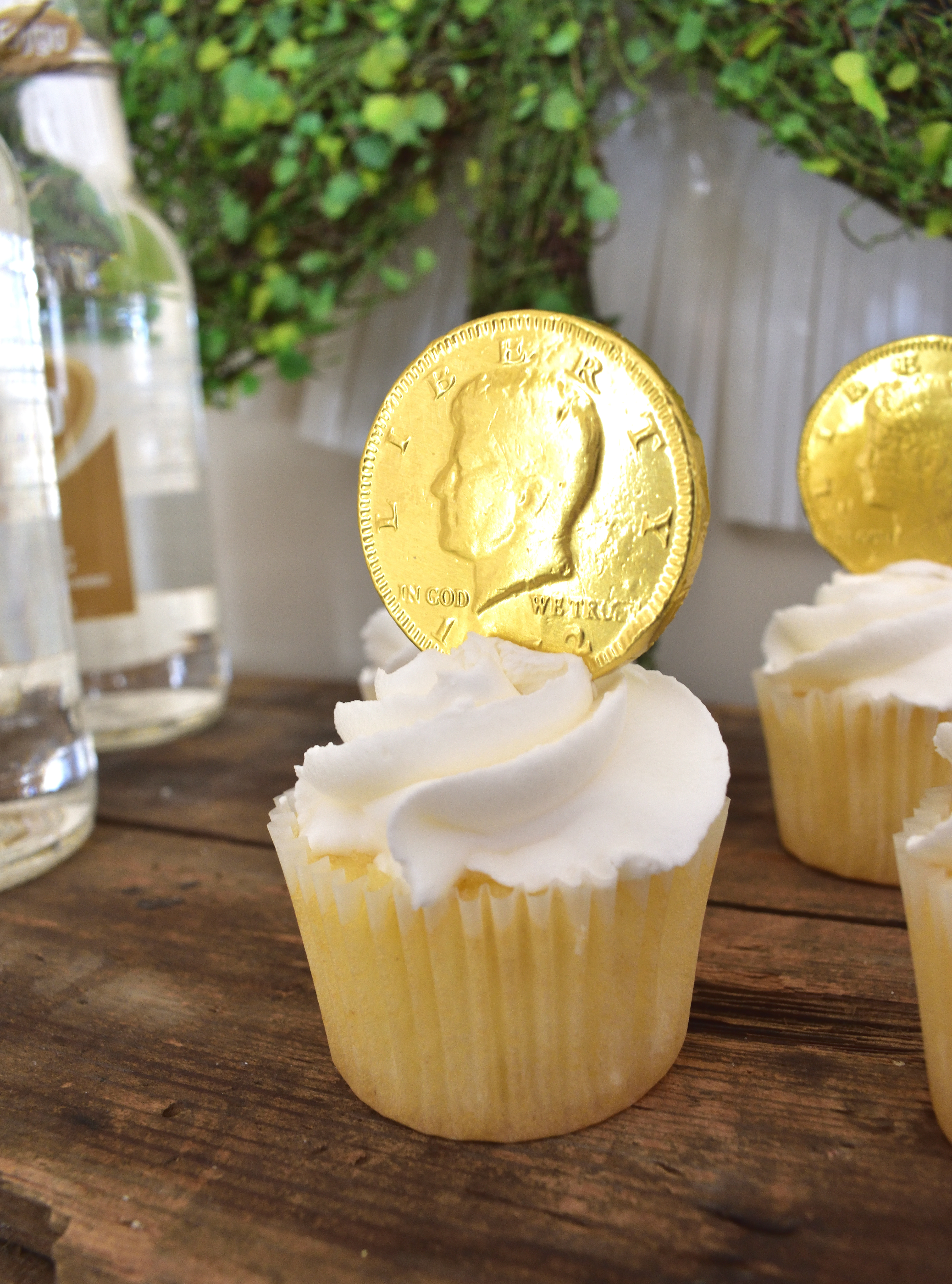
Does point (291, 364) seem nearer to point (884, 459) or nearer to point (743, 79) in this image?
point (743, 79)

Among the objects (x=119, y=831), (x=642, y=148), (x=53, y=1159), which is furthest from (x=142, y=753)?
(x=642, y=148)

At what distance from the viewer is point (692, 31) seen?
951 millimetres

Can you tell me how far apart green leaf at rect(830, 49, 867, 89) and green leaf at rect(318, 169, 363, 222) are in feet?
1.68

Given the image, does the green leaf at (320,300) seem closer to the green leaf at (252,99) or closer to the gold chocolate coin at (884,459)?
the green leaf at (252,99)

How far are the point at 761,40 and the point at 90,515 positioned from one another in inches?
33.1

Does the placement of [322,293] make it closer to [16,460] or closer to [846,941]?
[16,460]

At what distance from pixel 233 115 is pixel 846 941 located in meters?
1.07

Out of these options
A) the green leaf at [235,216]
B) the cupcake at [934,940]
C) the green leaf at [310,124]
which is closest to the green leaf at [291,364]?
the green leaf at [235,216]

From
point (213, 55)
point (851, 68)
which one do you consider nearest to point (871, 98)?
point (851, 68)

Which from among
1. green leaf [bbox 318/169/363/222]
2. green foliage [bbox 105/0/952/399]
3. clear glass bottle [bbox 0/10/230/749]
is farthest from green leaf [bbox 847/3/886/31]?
clear glass bottle [bbox 0/10/230/749]

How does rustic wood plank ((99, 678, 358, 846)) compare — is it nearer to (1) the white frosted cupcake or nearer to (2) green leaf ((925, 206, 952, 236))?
(1) the white frosted cupcake

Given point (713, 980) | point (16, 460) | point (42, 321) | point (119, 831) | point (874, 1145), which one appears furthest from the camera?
point (42, 321)

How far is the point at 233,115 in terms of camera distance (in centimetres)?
113

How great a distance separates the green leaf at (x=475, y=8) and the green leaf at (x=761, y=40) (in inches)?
10.9
